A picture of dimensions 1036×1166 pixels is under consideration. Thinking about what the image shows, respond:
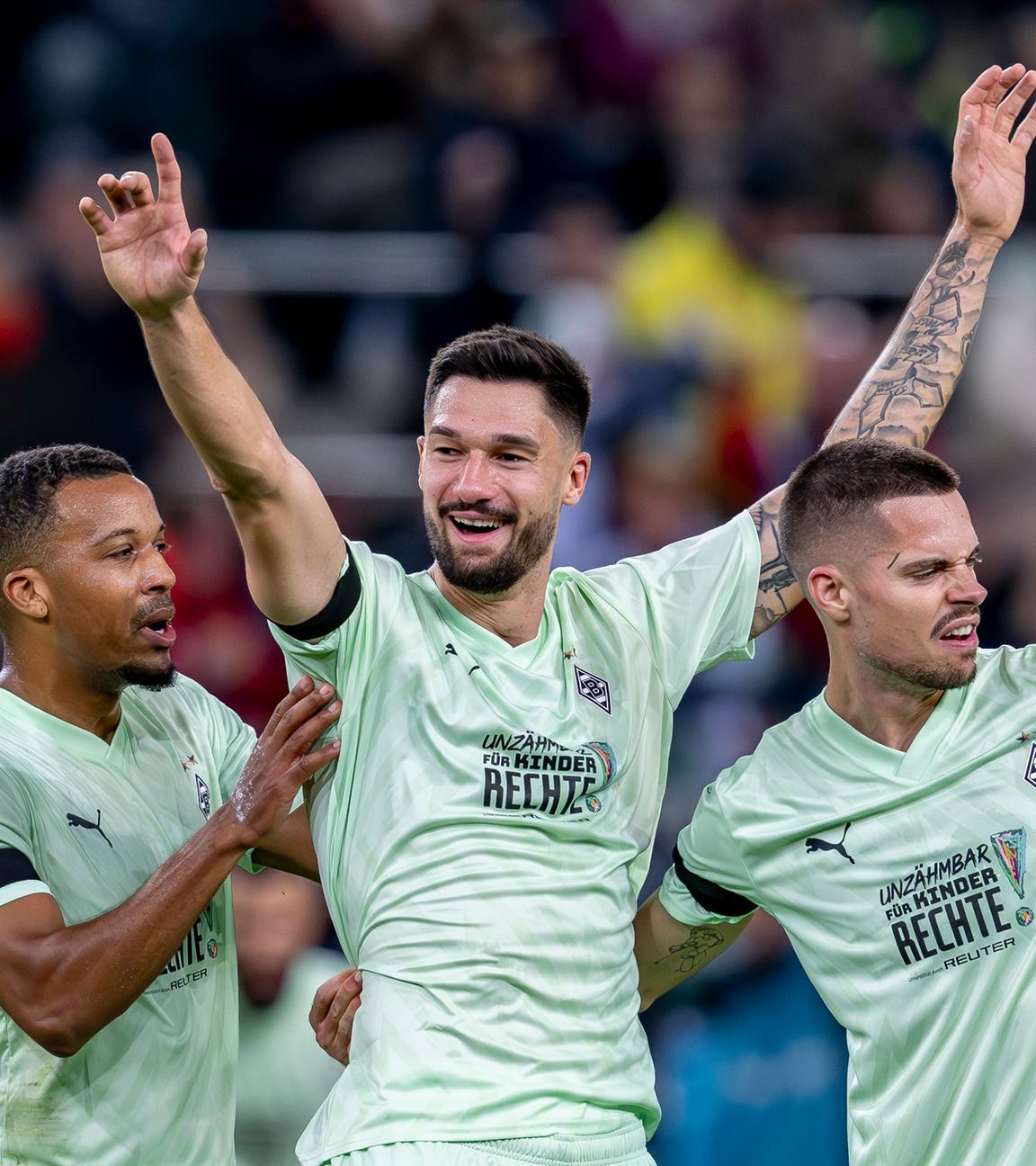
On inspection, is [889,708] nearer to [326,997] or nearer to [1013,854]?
[1013,854]

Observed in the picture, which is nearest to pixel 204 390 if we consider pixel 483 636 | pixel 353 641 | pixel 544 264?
pixel 353 641

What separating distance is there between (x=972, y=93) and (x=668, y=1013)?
12.4ft

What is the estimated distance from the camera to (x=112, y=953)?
11.9 ft

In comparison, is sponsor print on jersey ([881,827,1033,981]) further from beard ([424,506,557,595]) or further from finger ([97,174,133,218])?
finger ([97,174,133,218])

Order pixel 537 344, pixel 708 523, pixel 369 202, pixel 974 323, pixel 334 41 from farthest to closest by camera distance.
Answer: pixel 334 41 → pixel 369 202 → pixel 708 523 → pixel 974 323 → pixel 537 344

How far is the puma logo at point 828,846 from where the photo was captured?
380 centimetres

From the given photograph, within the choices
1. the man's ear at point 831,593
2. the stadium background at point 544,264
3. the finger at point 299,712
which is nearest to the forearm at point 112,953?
the finger at point 299,712

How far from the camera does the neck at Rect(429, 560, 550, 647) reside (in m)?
3.78

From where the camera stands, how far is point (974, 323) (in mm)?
4402

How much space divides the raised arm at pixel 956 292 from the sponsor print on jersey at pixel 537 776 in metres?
0.92

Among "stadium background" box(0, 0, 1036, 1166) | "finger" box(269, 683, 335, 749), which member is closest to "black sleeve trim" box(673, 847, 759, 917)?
"finger" box(269, 683, 335, 749)

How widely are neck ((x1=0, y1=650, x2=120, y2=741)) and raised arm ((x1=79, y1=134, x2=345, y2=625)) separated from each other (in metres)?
0.85

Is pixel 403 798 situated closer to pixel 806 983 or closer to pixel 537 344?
pixel 537 344

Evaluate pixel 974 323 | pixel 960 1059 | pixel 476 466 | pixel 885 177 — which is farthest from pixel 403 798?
pixel 885 177
